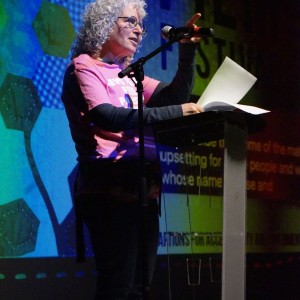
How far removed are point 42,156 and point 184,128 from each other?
3.92ft

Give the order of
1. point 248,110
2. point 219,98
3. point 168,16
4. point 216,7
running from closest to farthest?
point 248,110 → point 219,98 → point 168,16 → point 216,7

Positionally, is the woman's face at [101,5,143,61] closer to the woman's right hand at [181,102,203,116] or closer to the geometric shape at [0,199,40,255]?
the woman's right hand at [181,102,203,116]

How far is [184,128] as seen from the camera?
1989 mm

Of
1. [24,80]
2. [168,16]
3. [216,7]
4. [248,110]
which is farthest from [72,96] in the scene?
[216,7]

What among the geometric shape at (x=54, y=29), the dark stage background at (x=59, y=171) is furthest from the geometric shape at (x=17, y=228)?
the geometric shape at (x=54, y=29)

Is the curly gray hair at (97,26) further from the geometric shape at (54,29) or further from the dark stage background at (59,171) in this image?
the geometric shape at (54,29)

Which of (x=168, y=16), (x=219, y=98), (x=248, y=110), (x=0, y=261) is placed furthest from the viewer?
(x=168, y=16)

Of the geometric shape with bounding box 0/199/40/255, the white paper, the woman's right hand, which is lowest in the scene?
the geometric shape with bounding box 0/199/40/255

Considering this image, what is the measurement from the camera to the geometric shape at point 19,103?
9.55ft

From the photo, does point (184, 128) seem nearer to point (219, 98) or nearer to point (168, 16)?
point (219, 98)

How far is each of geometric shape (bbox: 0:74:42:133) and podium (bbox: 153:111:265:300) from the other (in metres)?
1.06

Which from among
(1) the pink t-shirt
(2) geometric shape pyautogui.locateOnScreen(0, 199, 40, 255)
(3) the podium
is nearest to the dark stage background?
(2) geometric shape pyautogui.locateOnScreen(0, 199, 40, 255)

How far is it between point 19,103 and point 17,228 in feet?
1.81

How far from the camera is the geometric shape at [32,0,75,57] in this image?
304cm
